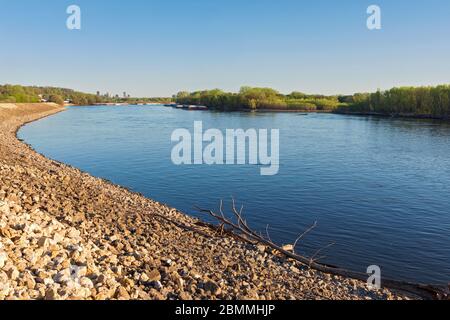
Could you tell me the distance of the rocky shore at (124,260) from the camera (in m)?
7.56

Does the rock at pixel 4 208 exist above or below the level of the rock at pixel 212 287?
above

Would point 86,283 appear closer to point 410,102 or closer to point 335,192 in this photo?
point 335,192

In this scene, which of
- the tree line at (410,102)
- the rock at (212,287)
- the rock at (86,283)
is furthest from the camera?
the tree line at (410,102)

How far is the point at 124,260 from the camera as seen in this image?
31.4ft

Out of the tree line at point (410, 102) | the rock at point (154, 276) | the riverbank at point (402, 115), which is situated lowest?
the rock at point (154, 276)

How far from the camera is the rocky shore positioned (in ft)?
24.8

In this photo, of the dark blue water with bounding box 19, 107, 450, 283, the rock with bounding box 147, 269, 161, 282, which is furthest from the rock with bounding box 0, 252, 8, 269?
the dark blue water with bounding box 19, 107, 450, 283

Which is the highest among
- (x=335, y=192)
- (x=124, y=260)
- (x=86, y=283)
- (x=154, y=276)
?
(x=86, y=283)

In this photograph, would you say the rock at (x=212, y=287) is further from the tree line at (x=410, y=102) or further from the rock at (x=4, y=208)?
the tree line at (x=410, y=102)
